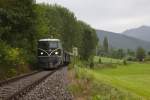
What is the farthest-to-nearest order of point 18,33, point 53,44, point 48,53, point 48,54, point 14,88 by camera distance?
point 53,44
point 48,53
point 48,54
point 18,33
point 14,88

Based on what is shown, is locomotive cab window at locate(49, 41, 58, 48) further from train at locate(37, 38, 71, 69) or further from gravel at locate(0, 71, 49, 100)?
gravel at locate(0, 71, 49, 100)

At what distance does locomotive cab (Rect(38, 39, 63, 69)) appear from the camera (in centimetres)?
4603

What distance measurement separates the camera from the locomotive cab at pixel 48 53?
4603cm

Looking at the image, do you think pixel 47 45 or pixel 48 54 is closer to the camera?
pixel 48 54

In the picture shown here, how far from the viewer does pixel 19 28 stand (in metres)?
42.1

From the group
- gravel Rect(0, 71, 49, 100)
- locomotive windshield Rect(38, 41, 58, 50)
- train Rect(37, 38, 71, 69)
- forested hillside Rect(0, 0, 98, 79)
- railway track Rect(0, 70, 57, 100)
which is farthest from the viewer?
locomotive windshield Rect(38, 41, 58, 50)

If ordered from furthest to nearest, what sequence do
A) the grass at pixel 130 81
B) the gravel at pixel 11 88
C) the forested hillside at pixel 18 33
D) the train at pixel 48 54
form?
the train at pixel 48 54
the forested hillside at pixel 18 33
the grass at pixel 130 81
the gravel at pixel 11 88

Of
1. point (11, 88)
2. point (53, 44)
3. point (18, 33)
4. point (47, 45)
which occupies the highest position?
point (18, 33)

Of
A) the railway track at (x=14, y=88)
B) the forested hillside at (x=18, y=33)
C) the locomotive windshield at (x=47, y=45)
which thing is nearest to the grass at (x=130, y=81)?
the railway track at (x=14, y=88)

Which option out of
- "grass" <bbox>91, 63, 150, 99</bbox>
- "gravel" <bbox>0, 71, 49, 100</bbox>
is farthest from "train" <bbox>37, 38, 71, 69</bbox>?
"gravel" <bbox>0, 71, 49, 100</bbox>

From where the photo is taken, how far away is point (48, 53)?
4669 cm

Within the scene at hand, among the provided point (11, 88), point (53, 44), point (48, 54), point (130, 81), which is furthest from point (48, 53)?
point (11, 88)

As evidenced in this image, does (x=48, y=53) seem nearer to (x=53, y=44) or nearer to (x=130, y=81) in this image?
(x=53, y=44)

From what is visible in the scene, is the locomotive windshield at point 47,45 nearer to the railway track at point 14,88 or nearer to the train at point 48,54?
the train at point 48,54
